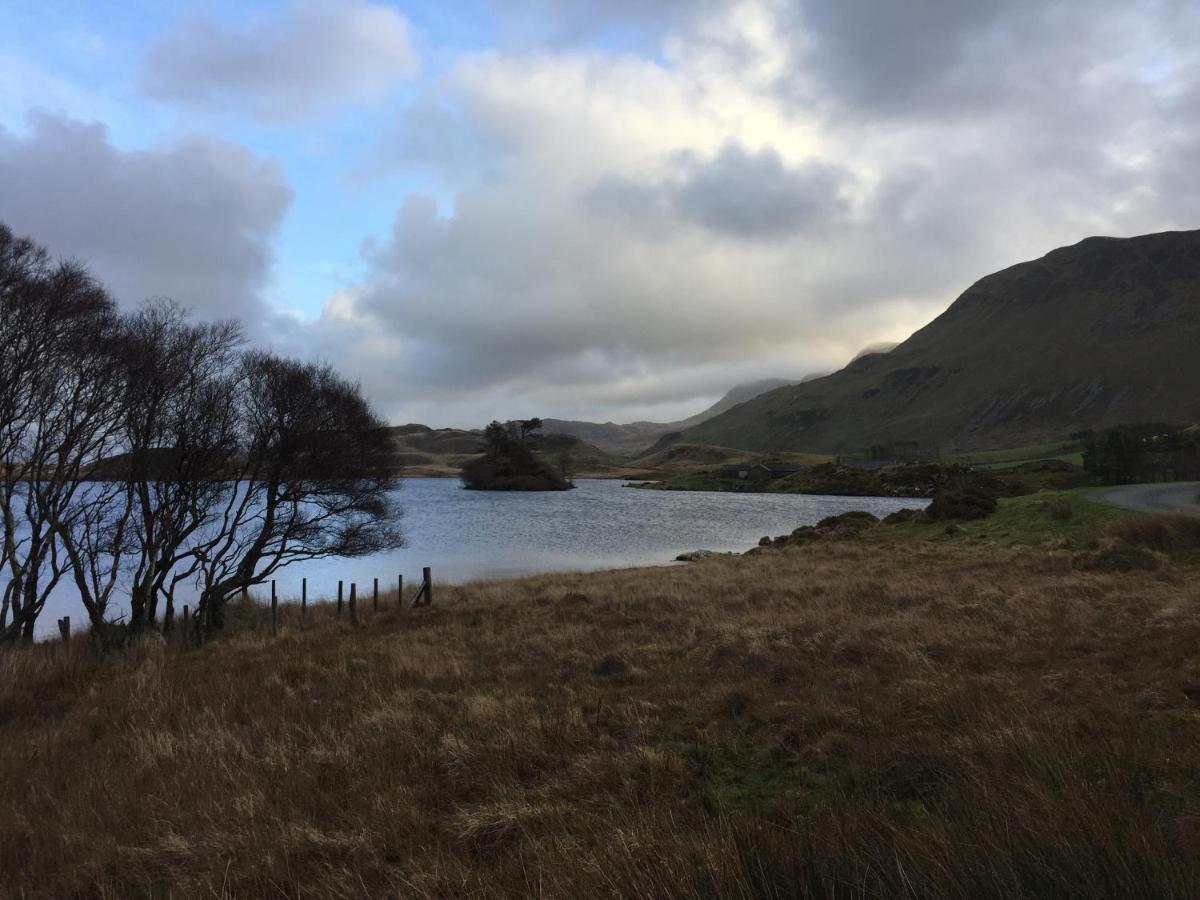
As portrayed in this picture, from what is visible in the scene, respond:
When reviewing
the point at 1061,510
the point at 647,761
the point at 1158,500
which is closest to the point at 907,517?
the point at 1061,510

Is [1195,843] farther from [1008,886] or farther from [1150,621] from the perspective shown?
[1150,621]

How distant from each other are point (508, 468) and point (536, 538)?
90.3 meters

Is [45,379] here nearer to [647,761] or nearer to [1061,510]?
[647,761]

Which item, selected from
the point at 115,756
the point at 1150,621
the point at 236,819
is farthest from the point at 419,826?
the point at 1150,621

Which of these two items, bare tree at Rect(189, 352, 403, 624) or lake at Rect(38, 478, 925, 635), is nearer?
bare tree at Rect(189, 352, 403, 624)

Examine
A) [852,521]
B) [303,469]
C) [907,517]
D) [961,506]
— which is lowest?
[852,521]

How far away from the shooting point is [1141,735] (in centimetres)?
651

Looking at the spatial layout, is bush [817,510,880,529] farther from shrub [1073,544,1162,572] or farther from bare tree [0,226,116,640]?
bare tree [0,226,116,640]

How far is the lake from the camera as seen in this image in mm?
39406

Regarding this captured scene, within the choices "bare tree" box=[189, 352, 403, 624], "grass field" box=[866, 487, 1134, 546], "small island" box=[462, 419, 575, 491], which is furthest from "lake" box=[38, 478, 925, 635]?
"small island" box=[462, 419, 575, 491]

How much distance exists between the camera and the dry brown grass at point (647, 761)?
3889 millimetres

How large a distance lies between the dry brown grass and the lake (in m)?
21.1

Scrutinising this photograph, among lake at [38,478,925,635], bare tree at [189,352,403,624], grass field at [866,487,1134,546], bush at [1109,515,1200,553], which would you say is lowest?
lake at [38,478,925,635]

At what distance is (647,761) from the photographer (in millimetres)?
7223
